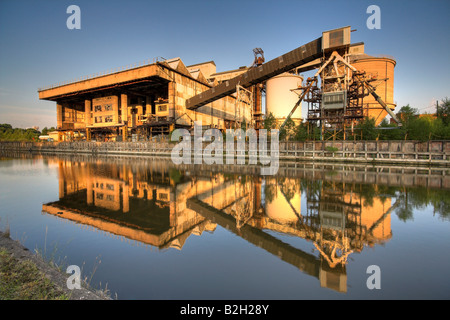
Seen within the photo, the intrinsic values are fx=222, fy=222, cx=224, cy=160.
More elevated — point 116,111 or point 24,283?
point 116,111

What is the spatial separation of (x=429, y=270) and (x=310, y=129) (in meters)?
28.3

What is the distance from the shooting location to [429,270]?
4.54 metres

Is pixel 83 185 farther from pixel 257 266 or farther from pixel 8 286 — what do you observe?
pixel 257 266

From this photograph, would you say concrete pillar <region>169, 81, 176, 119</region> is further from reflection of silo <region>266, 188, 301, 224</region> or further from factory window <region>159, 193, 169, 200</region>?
reflection of silo <region>266, 188, 301, 224</region>

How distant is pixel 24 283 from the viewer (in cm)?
373

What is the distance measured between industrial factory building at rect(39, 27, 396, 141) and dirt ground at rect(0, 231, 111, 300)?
2818cm

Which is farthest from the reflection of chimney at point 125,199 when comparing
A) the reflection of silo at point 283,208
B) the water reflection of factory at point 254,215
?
the reflection of silo at point 283,208

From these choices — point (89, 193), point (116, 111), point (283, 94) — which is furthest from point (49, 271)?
point (116, 111)

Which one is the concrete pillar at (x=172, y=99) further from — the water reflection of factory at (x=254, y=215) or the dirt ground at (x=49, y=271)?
the dirt ground at (x=49, y=271)

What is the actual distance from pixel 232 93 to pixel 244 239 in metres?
34.9

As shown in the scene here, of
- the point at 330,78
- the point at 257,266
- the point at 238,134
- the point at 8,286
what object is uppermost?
the point at 330,78

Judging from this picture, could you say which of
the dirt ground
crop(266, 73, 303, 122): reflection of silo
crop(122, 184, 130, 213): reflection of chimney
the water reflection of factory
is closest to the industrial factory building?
crop(266, 73, 303, 122): reflection of silo

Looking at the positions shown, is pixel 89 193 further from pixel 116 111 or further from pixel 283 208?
pixel 116 111
